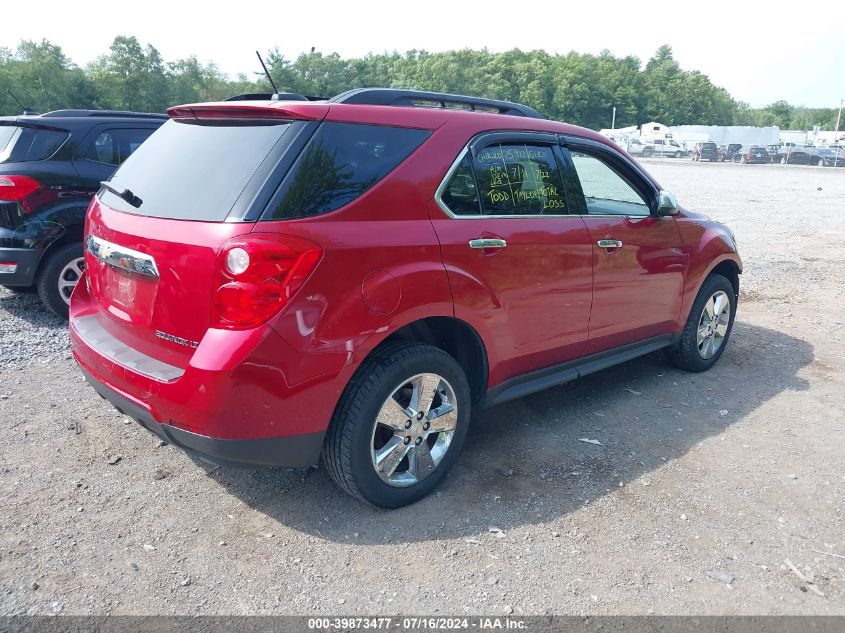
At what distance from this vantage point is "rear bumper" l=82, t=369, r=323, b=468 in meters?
2.65

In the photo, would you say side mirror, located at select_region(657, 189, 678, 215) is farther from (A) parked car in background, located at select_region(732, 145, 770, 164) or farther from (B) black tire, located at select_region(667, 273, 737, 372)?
(A) parked car in background, located at select_region(732, 145, 770, 164)

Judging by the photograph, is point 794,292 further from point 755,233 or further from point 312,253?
point 312,253

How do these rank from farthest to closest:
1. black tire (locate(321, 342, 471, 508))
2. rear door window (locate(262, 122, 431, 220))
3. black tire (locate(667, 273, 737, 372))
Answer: black tire (locate(667, 273, 737, 372)) → black tire (locate(321, 342, 471, 508)) → rear door window (locate(262, 122, 431, 220))

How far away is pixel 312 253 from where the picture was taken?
2621 mm

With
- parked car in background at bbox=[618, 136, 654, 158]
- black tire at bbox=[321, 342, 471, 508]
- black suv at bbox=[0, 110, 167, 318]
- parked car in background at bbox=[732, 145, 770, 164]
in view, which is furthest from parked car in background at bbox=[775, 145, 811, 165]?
black tire at bbox=[321, 342, 471, 508]

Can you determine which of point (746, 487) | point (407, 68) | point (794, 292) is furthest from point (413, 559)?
point (407, 68)

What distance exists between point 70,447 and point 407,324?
2.12 metres

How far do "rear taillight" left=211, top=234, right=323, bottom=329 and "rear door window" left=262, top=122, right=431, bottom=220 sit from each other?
14 centimetres

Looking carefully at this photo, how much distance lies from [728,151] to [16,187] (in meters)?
48.5

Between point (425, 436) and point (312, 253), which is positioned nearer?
point (312, 253)

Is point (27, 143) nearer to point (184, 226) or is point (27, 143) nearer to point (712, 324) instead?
point (184, 226)

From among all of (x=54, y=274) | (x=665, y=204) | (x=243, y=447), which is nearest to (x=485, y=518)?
(x=243, y=447)

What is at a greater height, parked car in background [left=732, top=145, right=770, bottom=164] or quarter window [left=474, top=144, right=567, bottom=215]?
parked car in background [left=732, top=145, right=770, bottom=164]

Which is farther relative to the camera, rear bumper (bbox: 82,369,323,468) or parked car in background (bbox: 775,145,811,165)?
parked car in background (bbox: 775,145,811,165)
